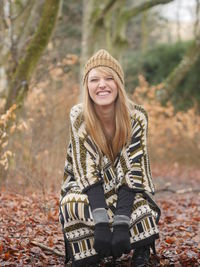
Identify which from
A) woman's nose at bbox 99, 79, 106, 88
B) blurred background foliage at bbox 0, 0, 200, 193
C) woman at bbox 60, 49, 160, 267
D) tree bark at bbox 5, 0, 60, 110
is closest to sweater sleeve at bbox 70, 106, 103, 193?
woman at bbox 60, 49, 160, 267

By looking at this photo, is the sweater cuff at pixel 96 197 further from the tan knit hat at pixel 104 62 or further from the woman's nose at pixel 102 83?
the tan knit hat at pixel 104 62

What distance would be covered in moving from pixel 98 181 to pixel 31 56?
3829mm

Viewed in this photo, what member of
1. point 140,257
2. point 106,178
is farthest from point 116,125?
point 140,257

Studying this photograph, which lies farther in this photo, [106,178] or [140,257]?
[106,178]

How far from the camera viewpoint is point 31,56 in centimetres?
706

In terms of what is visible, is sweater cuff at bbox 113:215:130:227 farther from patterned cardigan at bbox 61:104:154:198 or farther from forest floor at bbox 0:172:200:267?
forest floor at bbox 0:172:200:267

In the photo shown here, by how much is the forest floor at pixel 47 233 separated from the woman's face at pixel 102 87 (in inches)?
46.6

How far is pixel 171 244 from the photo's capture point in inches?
175

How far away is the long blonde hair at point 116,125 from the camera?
3.74 meters

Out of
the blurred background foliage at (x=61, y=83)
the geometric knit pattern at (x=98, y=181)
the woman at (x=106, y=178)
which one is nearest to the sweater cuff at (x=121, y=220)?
the woman at (x=106, y=178)

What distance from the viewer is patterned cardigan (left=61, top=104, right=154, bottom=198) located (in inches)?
143

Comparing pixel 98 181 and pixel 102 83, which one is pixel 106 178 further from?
pixel 102 83

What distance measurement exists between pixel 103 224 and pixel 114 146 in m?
0.63

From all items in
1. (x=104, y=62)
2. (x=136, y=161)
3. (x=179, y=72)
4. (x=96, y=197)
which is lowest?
(x=96, y=197)
